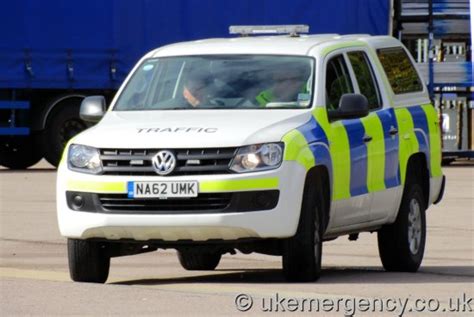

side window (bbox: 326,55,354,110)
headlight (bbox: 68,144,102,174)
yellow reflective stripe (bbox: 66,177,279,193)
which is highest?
side window (bbox: 326,55,354,110)

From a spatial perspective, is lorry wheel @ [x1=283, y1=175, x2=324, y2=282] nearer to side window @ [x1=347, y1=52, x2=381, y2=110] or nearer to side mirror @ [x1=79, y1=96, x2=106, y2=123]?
side window @ [x1=347, y1=52, x2=381, y2=110]

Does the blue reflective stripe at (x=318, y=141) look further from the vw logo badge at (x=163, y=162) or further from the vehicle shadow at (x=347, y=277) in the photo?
the vw logo badge at (x=163, y=162)

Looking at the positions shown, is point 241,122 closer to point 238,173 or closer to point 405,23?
point 238,173

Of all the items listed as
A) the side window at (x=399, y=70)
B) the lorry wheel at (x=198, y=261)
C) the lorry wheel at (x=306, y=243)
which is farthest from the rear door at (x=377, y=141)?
the lorry wheel at (x=198, y=261)

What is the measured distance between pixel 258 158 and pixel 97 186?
102 cm

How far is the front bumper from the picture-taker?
10.2m

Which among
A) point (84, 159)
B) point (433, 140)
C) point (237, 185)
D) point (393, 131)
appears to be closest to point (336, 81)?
point (393, 131)

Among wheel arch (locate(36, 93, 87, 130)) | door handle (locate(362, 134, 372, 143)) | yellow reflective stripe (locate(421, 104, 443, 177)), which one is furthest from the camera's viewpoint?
wheel arch (locate(36, 93, 87, 130))

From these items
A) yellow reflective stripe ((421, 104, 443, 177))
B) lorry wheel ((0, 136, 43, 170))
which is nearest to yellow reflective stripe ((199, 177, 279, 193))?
yellow reflective stripe ((421, 104, 443, 177))

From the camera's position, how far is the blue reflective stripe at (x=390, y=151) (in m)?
11.9

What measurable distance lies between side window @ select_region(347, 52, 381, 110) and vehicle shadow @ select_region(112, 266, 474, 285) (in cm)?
121

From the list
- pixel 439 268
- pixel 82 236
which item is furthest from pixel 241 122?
pixel 439 268

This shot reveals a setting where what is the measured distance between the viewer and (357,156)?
1140 centimetres

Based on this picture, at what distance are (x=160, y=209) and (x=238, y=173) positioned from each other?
53cm
